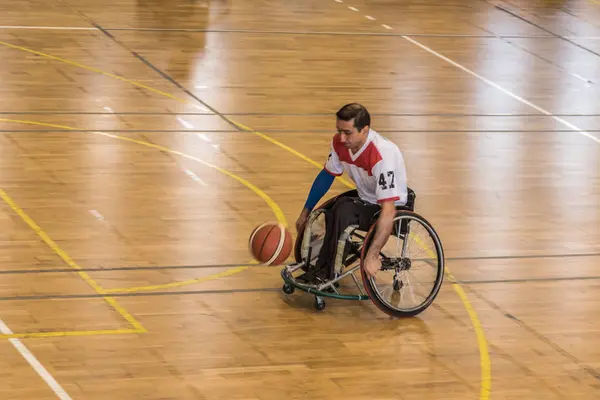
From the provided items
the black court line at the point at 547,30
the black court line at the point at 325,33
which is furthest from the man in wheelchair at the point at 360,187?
the black court line at the point at 547,30

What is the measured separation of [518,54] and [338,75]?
3352mm

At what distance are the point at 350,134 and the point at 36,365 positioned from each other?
2559 millimetres

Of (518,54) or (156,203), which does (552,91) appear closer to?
(518,54)

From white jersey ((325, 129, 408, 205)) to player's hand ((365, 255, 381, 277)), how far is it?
15.8 inches

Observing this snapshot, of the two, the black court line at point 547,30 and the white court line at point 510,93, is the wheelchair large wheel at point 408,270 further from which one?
the black court line at point 547,30

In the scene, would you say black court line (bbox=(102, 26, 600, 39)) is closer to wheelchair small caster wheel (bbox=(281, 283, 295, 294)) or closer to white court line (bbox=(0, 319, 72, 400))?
wheelchair small caster wheel (bbox=(281, 283, 295, 294))

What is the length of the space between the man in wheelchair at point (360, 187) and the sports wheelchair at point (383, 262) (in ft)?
0.20

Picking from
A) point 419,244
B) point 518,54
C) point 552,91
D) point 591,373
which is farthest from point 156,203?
point 518,54

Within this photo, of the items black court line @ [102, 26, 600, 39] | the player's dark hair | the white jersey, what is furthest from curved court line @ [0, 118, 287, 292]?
black court line @ [102, 26, 600, 39]

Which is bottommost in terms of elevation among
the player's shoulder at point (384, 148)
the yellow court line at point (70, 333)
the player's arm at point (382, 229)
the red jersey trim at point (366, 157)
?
the yellow court line at point (70, 333)

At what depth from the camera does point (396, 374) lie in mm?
7727

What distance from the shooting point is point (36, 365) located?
24.4 feet

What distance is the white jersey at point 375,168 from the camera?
328 inches

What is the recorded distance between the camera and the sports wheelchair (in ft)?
27.8
